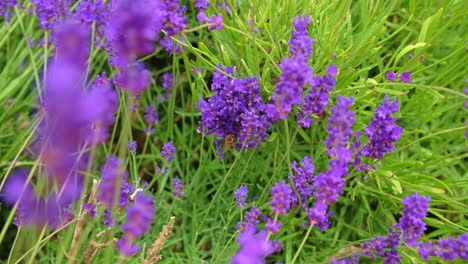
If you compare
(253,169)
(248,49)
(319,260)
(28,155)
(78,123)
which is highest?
(248,49)

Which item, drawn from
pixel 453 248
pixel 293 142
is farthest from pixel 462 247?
pixel 293 142

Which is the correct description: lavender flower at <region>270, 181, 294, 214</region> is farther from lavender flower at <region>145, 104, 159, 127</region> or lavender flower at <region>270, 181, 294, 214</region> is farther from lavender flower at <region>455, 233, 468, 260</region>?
lavender flower at <region>145, 104, 159, 127</region>

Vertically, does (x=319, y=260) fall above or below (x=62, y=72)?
above

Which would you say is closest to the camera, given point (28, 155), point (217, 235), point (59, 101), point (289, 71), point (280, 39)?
point (59, 101)

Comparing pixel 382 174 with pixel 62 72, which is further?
pixel 382 174

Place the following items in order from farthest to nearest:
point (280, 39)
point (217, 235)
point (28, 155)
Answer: point (28, 155), point (217, 235), point (280, 39)

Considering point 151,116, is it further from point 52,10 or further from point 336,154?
point 336,154

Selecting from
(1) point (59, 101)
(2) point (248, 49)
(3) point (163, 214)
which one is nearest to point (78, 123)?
(1) point (59, 101)

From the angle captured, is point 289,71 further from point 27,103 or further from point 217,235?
point 27,103
